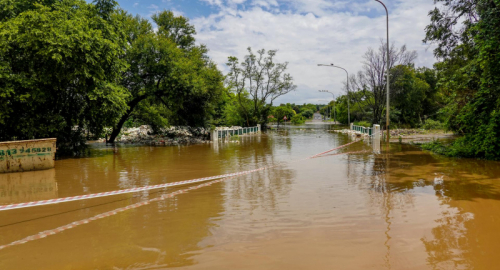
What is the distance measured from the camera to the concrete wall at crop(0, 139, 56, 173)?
1123 cm

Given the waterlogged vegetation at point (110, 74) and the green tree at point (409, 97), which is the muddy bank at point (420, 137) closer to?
the waterlogged vegetation at point (110, 74)

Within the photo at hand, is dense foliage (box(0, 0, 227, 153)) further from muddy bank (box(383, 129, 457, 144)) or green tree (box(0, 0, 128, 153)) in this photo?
muddy bank (box(383, 129, 457, 144))

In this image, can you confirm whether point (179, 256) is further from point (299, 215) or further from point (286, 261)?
point (299, 215)

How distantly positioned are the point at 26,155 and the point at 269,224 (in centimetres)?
1052

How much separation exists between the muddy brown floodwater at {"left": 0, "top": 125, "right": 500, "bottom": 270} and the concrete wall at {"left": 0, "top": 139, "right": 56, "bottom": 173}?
1.43 metres

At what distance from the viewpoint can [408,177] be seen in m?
9.43

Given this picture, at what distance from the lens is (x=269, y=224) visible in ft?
18.0

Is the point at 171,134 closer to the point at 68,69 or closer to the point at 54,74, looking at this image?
the point at 68,69

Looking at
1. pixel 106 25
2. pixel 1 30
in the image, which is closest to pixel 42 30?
pixel 1 30

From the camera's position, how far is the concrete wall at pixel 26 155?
11.2 m

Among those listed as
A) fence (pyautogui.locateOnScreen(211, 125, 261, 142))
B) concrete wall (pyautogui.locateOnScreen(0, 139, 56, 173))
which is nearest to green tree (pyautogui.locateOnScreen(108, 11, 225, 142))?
fence (pyautogui.locateOnScreen(211, 125, 261, 142))

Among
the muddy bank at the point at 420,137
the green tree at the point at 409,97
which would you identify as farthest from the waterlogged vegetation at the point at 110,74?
the green tree at the point at 409,97

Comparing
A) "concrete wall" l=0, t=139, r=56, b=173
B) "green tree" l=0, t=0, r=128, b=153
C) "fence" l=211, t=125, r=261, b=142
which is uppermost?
"green tree" l=0, t=0, r=128, b=153

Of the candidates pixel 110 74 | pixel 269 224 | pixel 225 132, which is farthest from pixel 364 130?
pixel 269 224
